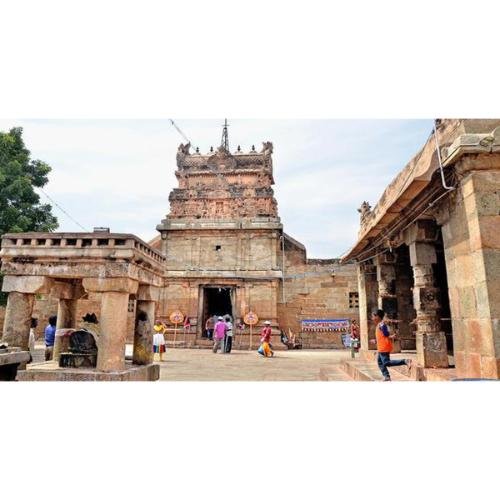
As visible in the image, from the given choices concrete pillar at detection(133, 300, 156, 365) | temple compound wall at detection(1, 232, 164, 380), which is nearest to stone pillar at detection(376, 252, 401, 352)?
concrete pillar at detection(133, 300, 156, 365)

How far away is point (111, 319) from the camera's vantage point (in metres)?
5.55

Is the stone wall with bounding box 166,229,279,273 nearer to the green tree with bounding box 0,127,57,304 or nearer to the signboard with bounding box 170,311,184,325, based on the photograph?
the signboard with bounding box 170,311,184,325

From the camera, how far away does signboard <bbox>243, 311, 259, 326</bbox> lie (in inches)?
728

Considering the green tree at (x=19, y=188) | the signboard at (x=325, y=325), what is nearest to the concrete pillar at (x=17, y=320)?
the green tree at (x=19, y=188)

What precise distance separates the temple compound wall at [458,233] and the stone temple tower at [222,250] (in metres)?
11.7

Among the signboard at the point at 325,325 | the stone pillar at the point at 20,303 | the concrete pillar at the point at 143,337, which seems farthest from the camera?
the signboard at the point at 325,325

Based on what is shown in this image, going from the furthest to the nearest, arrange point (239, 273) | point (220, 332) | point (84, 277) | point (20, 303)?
point (239, 273)
point (220, 332)
point (20, 303)
point (84, 277)

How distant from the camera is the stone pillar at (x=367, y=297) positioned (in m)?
10.8

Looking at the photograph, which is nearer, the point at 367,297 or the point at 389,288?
the point at 389,288

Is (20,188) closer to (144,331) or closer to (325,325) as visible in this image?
(144,331)

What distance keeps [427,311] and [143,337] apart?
524cm

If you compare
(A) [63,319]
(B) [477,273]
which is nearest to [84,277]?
(A) [63,319]

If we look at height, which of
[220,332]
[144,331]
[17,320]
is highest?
[17,320]

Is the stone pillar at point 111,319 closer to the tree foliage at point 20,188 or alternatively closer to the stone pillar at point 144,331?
the stone pillar at point 144,331
